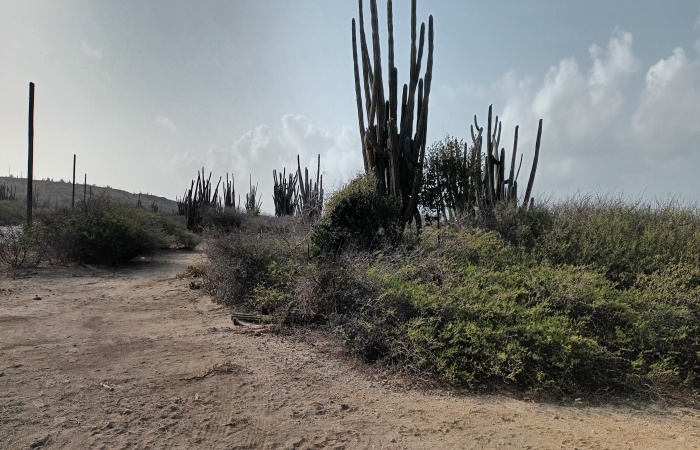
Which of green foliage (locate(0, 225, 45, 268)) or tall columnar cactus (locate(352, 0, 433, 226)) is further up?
tall columnar cactus (locate(352, 0, 433, 226))

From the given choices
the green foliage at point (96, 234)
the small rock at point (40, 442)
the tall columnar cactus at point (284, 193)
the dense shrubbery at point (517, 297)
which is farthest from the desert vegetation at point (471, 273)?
the tall columnar cactus at point (284, 193)

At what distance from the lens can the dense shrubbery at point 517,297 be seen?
15.8 ft

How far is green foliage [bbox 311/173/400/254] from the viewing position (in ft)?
29.5

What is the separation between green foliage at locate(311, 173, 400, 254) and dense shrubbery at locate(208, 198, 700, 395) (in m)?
0.33

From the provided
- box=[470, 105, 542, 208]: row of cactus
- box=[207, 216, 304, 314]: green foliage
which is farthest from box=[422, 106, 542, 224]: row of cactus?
box=[207, 216, 304, 314]: green foliage

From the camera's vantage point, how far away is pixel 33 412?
371 centimetres

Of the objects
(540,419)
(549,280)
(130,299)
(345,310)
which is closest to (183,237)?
(130,299)

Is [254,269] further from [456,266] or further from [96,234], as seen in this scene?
[96,234]

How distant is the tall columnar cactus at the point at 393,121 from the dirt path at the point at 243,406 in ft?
17.2

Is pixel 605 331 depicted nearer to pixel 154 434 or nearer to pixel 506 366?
pixel 506 366

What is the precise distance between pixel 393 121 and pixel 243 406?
732 cm

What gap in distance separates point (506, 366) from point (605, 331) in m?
1.53

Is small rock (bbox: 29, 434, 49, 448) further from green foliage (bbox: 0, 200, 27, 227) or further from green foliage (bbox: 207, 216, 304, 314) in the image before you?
green foliage (bbox: 0, 200, 27, 227)

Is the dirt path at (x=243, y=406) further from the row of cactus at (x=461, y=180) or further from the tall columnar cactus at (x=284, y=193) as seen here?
the tall columnar cactus at (x=284, y=193)
